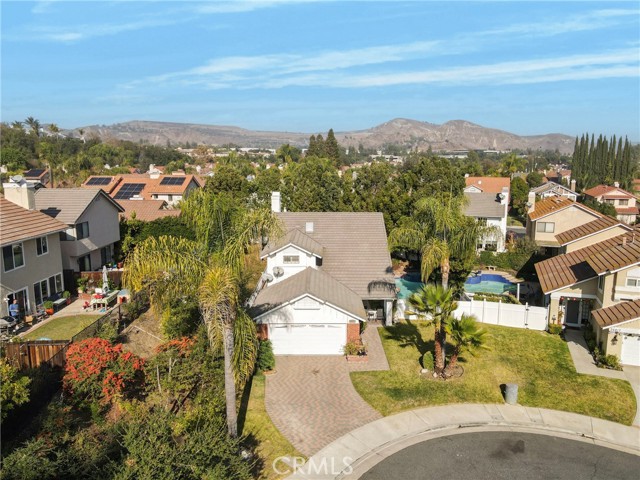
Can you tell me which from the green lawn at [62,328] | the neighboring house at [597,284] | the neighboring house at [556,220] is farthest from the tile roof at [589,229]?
the green lawn at [62,328]

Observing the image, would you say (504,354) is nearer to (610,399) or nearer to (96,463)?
(610,399)

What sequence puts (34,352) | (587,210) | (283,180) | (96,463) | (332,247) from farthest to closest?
(283,180)
(587,210)
(332,247)
(34,352)
(96,463)

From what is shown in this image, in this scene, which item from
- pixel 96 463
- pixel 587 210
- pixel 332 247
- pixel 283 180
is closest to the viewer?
pixel 96 463

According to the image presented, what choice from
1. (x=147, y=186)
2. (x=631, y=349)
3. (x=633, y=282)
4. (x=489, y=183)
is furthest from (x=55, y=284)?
(x=489, y=183)

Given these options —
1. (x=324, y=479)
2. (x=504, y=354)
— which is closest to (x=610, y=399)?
(x=504, y=354)

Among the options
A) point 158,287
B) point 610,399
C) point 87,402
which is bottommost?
point 610,399

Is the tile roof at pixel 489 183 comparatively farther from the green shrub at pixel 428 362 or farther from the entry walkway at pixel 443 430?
the entry walkway at pixel 443 430
